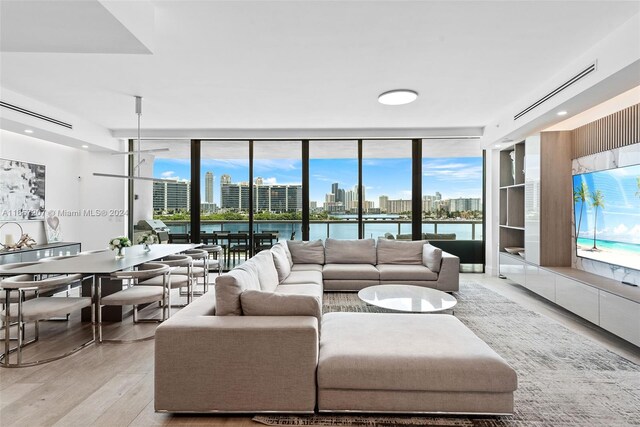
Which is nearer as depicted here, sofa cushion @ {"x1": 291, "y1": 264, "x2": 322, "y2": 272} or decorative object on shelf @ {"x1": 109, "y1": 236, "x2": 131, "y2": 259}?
decorative object on shelf @ {"x1": 109, "y1": 236, "x2": 131, "y2": 259}

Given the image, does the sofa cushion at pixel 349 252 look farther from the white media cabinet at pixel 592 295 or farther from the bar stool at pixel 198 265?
the white media cabinet at pixel 592 295

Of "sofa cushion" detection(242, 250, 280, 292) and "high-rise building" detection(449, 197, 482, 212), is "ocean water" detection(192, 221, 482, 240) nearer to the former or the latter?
"high-rise building" detection(449, 197, 482, 212)

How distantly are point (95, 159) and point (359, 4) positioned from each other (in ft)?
20.3

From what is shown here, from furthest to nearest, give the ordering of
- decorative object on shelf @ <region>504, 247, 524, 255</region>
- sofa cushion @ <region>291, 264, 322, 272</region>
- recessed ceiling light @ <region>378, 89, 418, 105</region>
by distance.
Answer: decorative object on shelf @ <region>504, 247, 524, 255</region>
sofa cushion @ <region>291, 264, 322, 272</region>
recessed ceiling light @ <region>378, 89, 418, 105</region>

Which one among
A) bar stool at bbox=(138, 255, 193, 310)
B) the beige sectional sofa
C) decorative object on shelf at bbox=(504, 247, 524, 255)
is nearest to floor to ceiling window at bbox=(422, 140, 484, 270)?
decorative object on shelf at bbox=(504, 247, 524, 255)

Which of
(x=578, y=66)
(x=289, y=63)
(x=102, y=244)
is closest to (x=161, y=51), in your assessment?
(x=289, y=63)

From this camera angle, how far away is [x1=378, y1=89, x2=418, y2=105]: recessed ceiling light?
4086mm

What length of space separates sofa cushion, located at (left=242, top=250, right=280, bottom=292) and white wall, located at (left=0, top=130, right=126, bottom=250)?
14.1 feet

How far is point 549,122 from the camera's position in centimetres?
434

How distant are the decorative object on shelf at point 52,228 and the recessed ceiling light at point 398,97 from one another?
579 cm

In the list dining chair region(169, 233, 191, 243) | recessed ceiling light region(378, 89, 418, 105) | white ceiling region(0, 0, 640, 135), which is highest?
white ceiling region(0, 0, 640, 135)

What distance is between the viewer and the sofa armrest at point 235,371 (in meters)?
1.94

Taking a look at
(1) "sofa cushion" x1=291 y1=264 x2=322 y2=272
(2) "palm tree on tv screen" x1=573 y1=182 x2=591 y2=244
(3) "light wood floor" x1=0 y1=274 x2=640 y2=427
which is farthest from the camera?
(1) "sofa cushion" x1=291 y1=264 x2=322 y2=272

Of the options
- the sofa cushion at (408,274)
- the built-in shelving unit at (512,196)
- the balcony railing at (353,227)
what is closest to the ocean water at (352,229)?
the balcony railing at (353,227)
